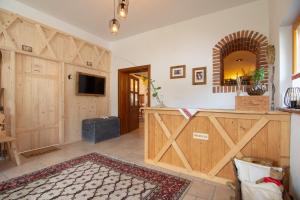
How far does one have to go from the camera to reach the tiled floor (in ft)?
6.11

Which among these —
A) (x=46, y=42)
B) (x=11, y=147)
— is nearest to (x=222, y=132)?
(x=11, y=147)

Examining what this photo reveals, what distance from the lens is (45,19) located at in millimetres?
3537

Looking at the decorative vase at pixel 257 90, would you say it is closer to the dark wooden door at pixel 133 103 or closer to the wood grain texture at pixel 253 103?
the wood grain texture at pixel 253 103

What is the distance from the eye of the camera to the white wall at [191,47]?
3.14m

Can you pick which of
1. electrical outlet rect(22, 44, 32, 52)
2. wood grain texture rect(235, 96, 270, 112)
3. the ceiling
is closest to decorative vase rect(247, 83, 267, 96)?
wood grain texture rect(235, 96, 270, 112)

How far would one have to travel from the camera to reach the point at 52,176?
7.27 ft

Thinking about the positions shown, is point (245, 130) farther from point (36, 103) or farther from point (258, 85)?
point (36, 103)

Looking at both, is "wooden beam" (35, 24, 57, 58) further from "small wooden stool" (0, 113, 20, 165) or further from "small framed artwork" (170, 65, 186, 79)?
"small framed artwork" (170, 65, 186, 79)

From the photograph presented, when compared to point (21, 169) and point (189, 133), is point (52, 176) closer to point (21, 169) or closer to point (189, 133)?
point (21, 169)

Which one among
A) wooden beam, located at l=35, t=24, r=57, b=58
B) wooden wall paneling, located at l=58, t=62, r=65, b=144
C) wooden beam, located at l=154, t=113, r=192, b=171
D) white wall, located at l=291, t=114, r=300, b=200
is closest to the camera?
white wall, located at l=291, t=114, r=300, b=200

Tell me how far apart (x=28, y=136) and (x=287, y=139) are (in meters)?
4.39

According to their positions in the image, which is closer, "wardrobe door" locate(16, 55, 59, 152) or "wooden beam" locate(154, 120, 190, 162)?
"wooden beam" locate(154, 120, 190, 162)

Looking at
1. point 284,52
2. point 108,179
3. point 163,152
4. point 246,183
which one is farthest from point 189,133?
point 284,52

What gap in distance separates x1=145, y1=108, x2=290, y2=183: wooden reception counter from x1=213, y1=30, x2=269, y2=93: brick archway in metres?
1.42
